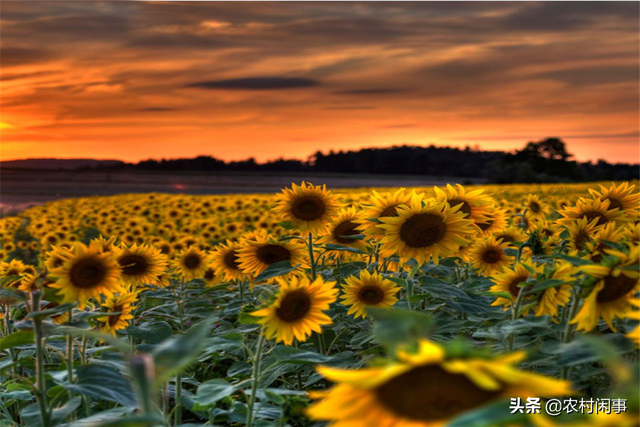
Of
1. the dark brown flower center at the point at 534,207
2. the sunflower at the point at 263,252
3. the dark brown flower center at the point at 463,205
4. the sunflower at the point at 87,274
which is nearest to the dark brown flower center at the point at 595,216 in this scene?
the dark brown flower center at the point at 463,205

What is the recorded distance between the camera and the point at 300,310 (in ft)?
8.54

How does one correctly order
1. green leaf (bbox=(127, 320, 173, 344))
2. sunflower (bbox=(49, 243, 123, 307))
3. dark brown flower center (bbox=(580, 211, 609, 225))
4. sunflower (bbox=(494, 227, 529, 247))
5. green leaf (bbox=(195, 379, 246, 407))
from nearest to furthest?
green leaf (bbox=(195, 379, 246, 407)) < sunflower (bbox=(49, 243, 123, 307)) < green leaf (bbox=(127, 320, 173, 344)) < dark brown flower center (bbox=(580, 211, 609, 225)) < sunflower (bbox=(494, 227, 529, 247))

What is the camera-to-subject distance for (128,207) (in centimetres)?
1419

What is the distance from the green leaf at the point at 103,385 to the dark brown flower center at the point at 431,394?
3.74 ft

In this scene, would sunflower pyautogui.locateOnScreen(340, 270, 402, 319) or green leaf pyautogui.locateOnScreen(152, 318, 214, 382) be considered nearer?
green leaf pyautogui.locateOnScreen(152, 318, 214, 382)

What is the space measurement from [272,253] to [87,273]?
1.61 metres

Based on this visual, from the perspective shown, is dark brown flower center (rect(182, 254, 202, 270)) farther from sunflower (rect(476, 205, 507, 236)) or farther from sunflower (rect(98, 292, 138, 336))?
sunflower (rect(476, 205, 507, 236))

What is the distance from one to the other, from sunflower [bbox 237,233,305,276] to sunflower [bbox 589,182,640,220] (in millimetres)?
1845

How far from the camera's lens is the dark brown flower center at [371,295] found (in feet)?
11.7

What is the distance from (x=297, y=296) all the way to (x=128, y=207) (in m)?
12.3

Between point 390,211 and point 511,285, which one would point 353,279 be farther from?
point 511,285

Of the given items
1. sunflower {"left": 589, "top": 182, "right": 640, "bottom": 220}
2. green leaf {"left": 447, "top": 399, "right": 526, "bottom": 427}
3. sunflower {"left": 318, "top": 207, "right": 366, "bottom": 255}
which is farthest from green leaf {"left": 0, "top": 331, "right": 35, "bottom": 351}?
sunflower {"left": 589, "top": 182, "right": 640, "bottom": 220}

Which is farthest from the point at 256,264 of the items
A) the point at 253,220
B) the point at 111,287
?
the point at 253,220

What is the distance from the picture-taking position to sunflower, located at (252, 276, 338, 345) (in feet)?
8.39
